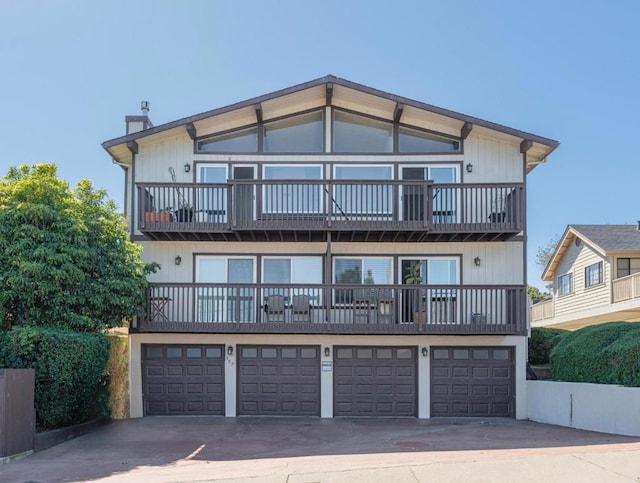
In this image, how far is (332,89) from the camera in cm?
1595

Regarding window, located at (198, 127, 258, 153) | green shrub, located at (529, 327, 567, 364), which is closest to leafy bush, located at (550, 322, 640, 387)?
green shrub, located at (529, 327, 567, 364)

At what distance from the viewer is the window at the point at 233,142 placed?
16562 millimetres

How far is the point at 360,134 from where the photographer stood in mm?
16766

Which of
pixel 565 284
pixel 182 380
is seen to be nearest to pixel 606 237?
pixel 565 284

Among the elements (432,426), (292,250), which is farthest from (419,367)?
(292,250)

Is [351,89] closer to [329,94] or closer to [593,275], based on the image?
[329,94]

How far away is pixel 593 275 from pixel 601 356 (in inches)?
505

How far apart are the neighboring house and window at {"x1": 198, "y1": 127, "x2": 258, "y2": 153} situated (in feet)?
46.0

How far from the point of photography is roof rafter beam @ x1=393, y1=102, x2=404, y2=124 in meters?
15.8

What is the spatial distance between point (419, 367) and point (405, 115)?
6.70 metres

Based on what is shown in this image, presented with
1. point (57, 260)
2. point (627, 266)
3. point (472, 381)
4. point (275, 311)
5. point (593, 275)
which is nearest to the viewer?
point (57, 260)

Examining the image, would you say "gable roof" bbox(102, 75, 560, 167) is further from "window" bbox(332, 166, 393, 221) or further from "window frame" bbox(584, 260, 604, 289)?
"window frame" bbox(584, 260, 604, 289)

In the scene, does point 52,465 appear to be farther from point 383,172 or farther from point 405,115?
point 405,115

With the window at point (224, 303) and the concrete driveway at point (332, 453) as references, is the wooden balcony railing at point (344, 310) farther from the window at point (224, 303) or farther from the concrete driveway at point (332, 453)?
the concrete driveway at point (332, 453)
